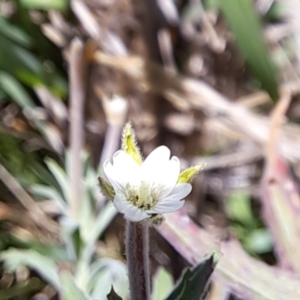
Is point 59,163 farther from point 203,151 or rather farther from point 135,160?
Result: point 135,160

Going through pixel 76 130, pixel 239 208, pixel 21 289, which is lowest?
A: pixel 239 208

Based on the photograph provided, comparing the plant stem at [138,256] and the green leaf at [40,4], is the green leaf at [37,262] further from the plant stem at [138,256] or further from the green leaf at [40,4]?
the green leaf at [40,4]

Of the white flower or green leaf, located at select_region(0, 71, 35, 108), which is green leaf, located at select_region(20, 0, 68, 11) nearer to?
green leaf, located at select_region(0, 71, 35, 108)

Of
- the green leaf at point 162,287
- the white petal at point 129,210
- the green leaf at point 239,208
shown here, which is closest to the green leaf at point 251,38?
the green leaf at point 239,208

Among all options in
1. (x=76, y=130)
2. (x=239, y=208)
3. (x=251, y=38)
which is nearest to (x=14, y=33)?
(x=76, y=130)

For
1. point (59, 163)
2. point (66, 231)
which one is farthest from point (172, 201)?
point (59, 163)

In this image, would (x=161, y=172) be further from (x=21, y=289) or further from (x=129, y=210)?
(x=21, y=289)
